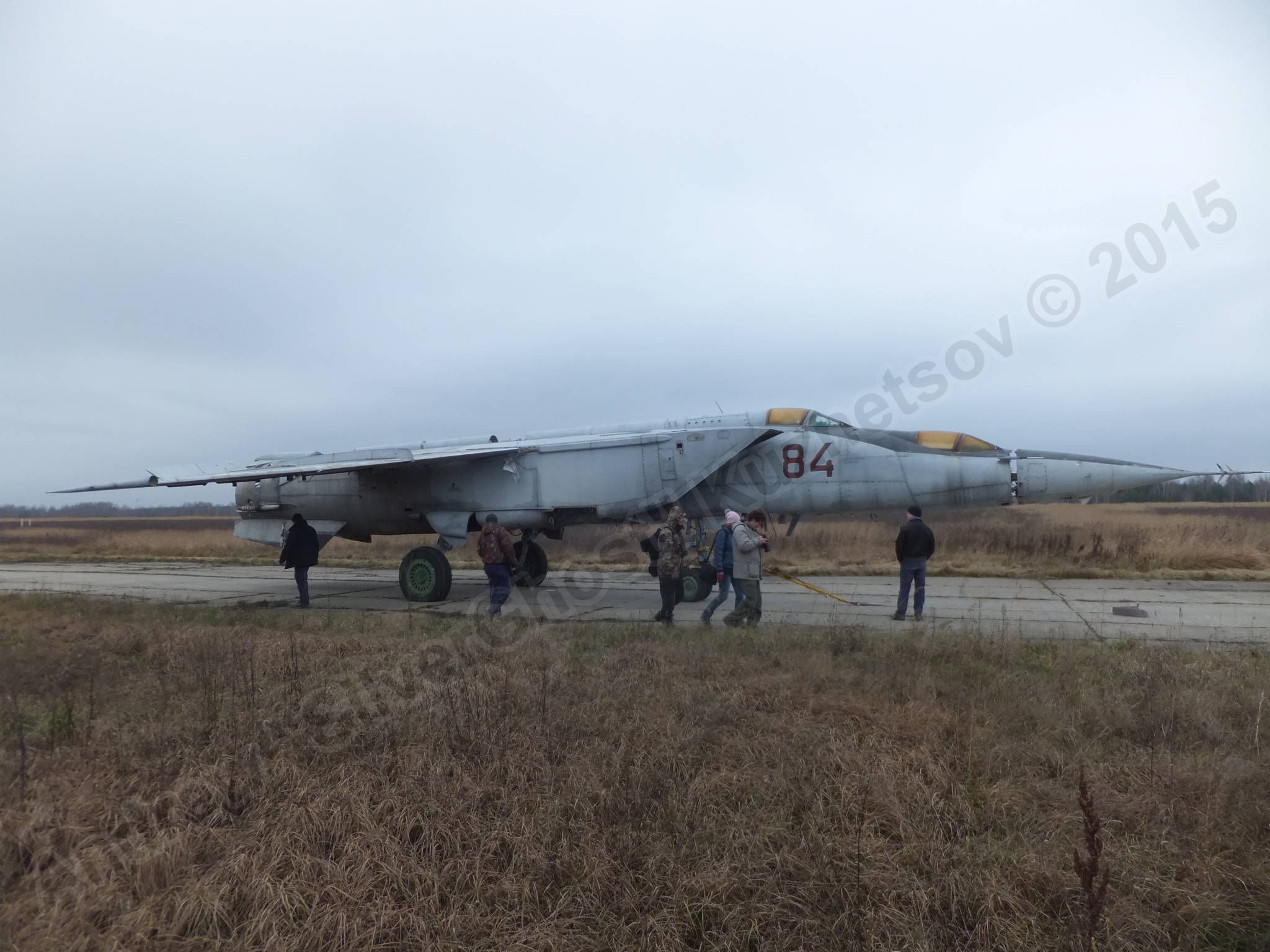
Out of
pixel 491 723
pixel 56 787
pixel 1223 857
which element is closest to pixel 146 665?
pixel 56 787

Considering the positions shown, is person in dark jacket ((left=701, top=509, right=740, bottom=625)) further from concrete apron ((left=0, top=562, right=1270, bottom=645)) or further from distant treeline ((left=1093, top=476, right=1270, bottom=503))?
distant treeline ((left=1093, top=476, right=1270, bottom=503))

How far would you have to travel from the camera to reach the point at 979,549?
19.8 m

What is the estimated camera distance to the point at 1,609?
1182 cm

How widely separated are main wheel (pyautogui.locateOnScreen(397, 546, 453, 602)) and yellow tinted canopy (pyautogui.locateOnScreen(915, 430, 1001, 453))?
8.26 m

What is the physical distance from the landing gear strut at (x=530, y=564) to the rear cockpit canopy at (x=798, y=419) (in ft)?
17.2

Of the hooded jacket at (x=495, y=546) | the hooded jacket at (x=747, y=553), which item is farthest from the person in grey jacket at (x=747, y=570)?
the hooded jacket at (x=495, y=546)

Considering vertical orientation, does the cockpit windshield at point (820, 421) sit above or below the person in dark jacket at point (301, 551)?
above

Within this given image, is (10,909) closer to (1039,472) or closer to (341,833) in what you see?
(341,833)

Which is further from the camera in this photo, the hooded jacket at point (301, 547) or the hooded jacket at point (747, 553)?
the hooded jacket at point (301, 547)

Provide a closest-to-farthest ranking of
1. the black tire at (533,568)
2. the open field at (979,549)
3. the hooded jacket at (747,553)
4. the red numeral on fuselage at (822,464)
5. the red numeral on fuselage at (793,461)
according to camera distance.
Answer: the hooded jacket at (747,553) → the red numeral on fuselage at (822,464) → the red numeral on fuselage at (793,461) → the black tire at (533,568) → the open field at (979,549)

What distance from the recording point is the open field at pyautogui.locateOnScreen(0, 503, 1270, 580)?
56.0 ft

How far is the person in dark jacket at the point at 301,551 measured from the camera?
1271cm

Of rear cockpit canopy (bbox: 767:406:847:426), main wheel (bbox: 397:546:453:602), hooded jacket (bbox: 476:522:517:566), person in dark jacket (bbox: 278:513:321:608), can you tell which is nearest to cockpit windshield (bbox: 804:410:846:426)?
rear cockpit canopy (bbox: 767:406:847:426)

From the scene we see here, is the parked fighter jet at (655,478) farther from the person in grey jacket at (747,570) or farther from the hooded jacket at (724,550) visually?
the person in grey jacket at (747,570)
